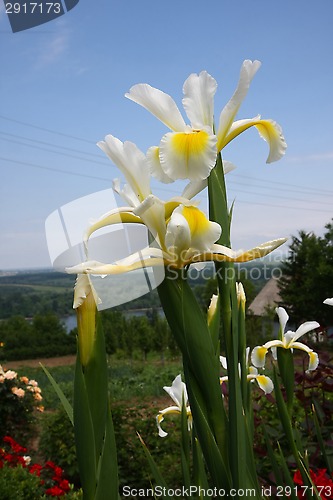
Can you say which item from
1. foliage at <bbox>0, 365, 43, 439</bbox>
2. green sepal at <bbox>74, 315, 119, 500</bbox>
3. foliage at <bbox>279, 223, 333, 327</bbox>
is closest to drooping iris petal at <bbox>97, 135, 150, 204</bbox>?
green sepal at <bbox>74, 315, 119, 500</bbox>

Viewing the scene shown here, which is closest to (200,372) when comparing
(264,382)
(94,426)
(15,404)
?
(94,426)

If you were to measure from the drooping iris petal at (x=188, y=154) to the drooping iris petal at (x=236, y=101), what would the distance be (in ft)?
0.19

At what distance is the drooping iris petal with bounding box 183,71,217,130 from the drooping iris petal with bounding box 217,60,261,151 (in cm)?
3

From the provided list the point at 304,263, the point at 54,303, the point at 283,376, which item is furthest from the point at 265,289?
the point at 283,376

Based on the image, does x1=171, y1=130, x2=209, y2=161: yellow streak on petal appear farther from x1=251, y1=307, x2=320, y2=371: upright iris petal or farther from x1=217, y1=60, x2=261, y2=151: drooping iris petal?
x1=251, y1=307, x2=320, y2=371: upright iris petal

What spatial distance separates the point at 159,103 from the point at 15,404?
6.14 metres

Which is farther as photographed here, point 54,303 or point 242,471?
point 54,303

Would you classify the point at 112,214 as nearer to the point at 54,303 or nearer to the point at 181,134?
the point at 181,134

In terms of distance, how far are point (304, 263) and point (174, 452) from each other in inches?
965

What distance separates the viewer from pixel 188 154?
0.92 m

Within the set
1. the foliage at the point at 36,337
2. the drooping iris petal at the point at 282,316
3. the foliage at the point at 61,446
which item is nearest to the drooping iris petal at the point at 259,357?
the drooping iris petal at the point at 282,316

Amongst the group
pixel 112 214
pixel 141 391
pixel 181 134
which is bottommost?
pixel 141 391

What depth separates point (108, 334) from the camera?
53.5 feet

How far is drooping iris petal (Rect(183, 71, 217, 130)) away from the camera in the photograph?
101cm
